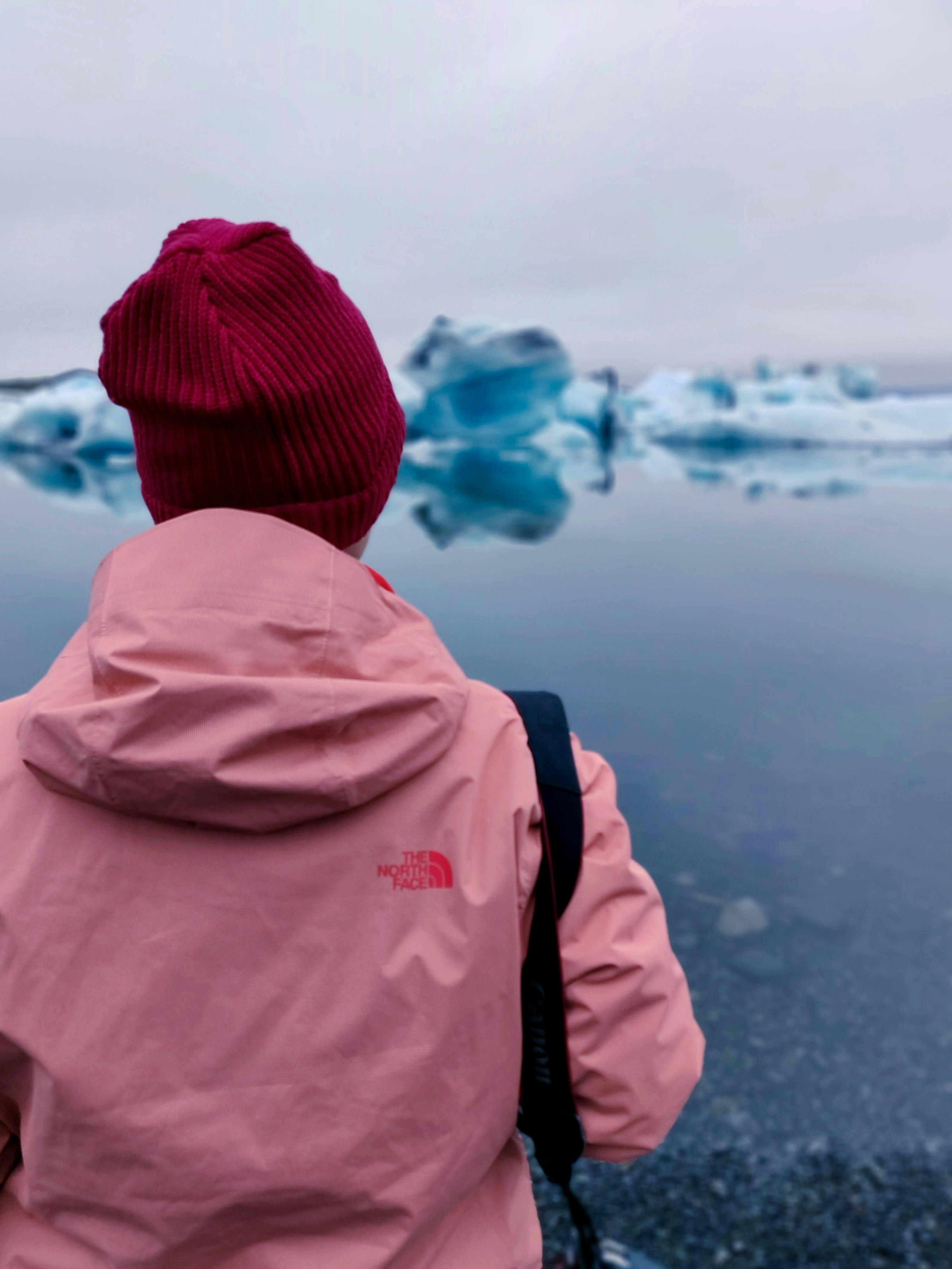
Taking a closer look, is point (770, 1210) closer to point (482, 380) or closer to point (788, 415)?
point (482, 380)

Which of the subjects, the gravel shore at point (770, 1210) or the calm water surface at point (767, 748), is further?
the calm water surface at point (767, 748)

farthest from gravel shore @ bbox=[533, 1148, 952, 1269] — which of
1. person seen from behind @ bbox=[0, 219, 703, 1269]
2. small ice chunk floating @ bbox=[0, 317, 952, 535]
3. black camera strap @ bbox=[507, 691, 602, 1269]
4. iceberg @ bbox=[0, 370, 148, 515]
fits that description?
iceberg @ bbox=[0, 370, 148, 515]

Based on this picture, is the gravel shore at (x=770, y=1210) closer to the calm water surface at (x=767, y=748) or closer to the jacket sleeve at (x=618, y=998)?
the calm water surface at (x=767, y=748)

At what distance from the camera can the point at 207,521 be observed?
0.64 m

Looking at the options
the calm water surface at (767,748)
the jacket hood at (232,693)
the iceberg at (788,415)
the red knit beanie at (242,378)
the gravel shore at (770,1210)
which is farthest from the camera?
the iceberg at (788,415)

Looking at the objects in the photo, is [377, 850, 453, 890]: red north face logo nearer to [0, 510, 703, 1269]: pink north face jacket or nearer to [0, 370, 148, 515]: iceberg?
[0, 510, 703, 1269]: pink north face jacket

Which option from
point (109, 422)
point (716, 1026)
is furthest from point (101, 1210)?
point (109, 422)

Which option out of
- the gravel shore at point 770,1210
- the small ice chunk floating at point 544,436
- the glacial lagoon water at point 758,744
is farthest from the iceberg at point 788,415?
the gravel shore at point 770,1210

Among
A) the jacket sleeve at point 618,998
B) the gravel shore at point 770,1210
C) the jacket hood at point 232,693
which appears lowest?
the gravel shore at point 770,1210

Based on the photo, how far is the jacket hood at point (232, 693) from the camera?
22.8 inches

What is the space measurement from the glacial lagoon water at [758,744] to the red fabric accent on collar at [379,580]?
171 centimetres

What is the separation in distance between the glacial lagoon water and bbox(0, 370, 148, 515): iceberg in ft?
11.6

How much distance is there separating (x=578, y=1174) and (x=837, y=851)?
2.20 meters

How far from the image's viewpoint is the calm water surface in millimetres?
2375
